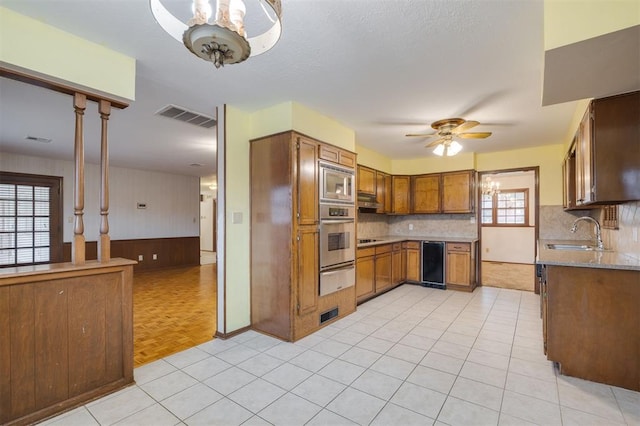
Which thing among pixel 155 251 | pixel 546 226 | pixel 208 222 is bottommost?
pixel 155 251

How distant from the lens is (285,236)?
305cm

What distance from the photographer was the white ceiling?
179cm

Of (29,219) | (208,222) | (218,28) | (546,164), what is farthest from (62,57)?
(208,222)

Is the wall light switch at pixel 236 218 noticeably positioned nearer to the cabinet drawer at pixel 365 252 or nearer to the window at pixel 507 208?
the cabinet drawer at pixel 365 252

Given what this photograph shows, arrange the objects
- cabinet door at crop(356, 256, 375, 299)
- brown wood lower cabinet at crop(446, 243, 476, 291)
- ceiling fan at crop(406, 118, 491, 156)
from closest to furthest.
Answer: ceiling fan at crop(406, 118, 491, 156) < cabinet door at crop(356, 256, 375, 299) < brown wood lower cabinet at crop(446, 243, 476, 291)

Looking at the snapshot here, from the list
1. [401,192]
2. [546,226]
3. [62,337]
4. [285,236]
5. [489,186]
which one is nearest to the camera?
[62,337]

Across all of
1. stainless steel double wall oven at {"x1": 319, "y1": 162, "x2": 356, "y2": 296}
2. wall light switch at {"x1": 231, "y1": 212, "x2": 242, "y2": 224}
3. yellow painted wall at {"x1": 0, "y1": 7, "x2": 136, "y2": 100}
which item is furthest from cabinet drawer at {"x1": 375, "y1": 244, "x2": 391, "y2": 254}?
yellow painted wall at {"x1": 0, "y1": 7, "x2": 136, "y2": 100}

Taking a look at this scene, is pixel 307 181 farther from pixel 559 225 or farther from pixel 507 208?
pixel 507 208

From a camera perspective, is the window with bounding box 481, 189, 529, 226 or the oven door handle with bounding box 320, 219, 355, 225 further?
the window with bounding box 481, 189, 529, 226

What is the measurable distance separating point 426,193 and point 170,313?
4.73 metres

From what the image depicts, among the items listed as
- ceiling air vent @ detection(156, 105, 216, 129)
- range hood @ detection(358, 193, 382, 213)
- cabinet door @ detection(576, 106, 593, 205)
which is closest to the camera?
cabinet door @ detection(576, 106, 593, 205)

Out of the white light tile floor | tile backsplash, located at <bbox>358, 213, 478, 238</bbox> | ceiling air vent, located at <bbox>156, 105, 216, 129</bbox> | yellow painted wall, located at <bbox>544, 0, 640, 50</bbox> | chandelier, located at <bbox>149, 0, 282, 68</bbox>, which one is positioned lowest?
the white light tile floor

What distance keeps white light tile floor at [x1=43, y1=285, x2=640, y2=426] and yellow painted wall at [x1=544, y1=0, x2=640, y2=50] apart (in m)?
2.19

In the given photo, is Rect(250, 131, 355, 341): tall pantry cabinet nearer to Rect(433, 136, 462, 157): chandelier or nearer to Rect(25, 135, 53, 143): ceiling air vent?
Rect(433, 136, 462, 157): chandelier
